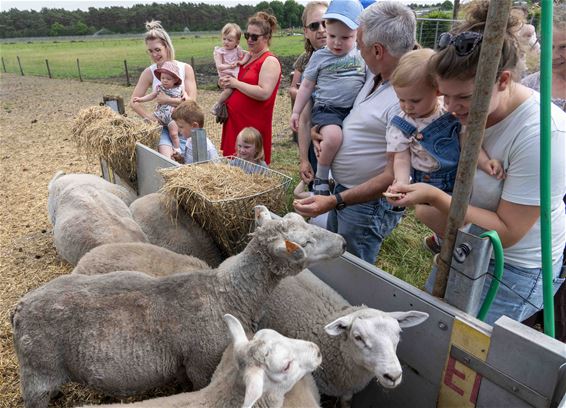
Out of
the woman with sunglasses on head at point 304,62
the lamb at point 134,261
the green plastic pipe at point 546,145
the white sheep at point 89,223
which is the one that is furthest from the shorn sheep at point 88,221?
the green plastic pipe at point 546,145

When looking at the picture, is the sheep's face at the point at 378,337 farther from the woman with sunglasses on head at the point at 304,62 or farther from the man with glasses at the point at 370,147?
the woman with sunglasses on head at the point at 304,62

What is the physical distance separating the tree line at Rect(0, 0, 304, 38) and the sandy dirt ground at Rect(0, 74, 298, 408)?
5258 centimetres

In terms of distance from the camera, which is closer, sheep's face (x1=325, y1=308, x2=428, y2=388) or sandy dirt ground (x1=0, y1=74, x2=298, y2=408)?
sheep's face (x1=325, y1=308, x2=428, y2=388)

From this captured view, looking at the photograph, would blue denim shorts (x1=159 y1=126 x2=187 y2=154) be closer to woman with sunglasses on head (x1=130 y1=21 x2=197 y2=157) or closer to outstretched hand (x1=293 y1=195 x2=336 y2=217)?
woman with sunglasses on head (x1=130 y1=21 x2=197 y2=157)

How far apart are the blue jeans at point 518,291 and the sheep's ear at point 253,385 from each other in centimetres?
127

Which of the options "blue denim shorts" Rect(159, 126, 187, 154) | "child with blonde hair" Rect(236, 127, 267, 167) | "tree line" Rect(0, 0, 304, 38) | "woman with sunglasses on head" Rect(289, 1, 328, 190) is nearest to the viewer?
"woman with sunglasses on head" Rect(289, 1, 328, 190)

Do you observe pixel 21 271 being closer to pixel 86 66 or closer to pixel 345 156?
pixel 345 156

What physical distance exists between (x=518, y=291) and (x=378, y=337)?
30.3 inches

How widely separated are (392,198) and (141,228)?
2.88m

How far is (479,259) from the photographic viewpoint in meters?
1.87

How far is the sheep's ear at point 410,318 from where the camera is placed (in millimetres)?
2209

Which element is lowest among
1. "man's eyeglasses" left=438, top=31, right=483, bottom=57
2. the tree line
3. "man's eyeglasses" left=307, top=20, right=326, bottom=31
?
"man's eyeglasses" left=438, top=31, right=483, bottom=57

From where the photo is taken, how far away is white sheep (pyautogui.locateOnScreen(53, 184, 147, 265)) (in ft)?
13.0

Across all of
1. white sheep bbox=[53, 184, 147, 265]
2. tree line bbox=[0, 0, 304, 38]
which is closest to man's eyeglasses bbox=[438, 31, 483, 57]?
white sheep bbox=[53, 184, 147, 265]
